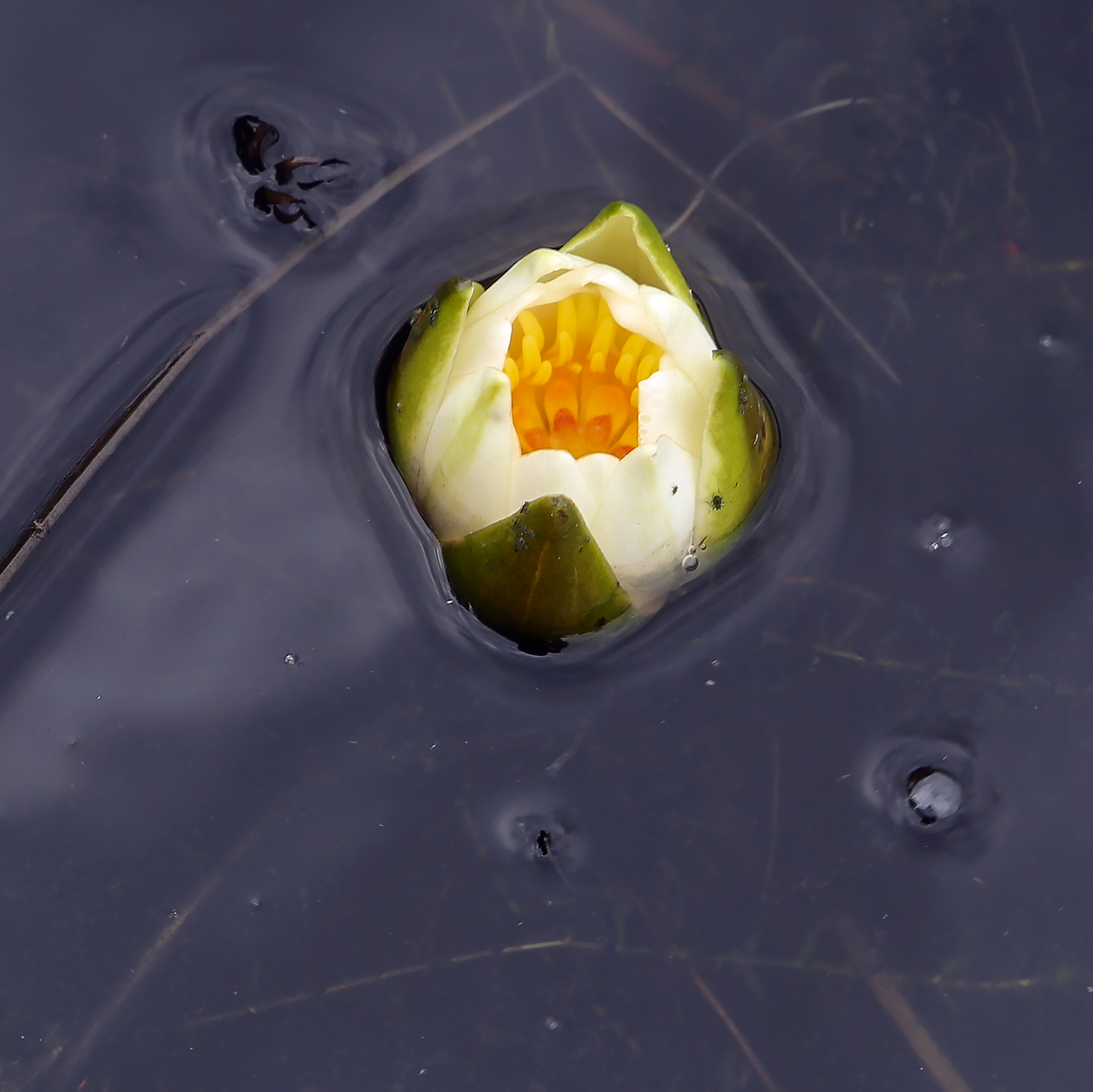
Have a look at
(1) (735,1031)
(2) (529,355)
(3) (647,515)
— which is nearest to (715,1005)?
(1) (735,1031)

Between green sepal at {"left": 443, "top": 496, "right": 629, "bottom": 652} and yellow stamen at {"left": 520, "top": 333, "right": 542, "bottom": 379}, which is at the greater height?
yellow stamen at {"left": 520, "top": 333, "right": 542, "bottom": 379}

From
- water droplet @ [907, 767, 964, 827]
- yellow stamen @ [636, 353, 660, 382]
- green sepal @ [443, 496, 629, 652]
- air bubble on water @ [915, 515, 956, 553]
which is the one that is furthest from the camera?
air bubble on water @ [915, 515, 956, 553]

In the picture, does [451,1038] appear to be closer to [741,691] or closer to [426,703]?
[426,703]

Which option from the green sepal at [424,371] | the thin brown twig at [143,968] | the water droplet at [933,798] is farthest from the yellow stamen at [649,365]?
the thin brown twig at [143,968]

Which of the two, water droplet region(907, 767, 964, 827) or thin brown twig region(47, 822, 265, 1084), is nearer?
thin brown twig region(47, 822, 265, 1084)

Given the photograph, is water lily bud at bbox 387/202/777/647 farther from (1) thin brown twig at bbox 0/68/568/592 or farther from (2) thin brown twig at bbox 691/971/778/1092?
(2) thin brown twig at bbox 691/971/778/1092

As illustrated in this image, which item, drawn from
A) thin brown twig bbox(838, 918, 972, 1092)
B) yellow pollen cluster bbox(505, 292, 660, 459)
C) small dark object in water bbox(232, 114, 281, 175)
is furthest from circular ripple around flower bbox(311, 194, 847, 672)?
thin brown twig bbox(838, 918, 972, 1092)

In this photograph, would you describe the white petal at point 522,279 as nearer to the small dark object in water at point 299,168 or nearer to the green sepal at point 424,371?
the green sepal at point 424,371

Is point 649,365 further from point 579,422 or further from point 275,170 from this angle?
point 275,170
